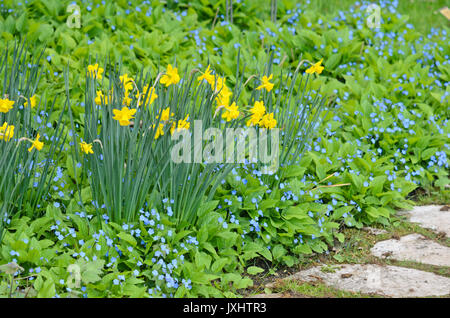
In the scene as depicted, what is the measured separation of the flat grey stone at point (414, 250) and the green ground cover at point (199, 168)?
20 cm

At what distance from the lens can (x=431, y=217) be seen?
3314 millimetres

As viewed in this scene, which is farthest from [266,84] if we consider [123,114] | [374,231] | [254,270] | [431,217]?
[431,217]

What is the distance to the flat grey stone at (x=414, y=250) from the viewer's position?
2.90m

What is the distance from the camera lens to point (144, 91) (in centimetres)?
Result: 260

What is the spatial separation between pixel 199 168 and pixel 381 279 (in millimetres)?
995

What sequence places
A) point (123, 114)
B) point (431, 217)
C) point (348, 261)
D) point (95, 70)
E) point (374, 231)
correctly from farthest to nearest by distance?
point (431, 217), point (374, 231), point (348, 261), point (95, 70), point (123, 114)

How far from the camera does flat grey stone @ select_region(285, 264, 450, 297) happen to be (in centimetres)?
262

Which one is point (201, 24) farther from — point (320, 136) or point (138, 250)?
point (138, 250)

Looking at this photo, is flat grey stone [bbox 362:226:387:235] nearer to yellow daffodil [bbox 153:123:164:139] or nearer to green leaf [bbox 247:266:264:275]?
green leaf [bbox 247:266:264:275]

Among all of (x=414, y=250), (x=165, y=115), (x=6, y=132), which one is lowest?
(x=414, y=250)

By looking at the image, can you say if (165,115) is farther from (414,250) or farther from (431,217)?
(431,217)

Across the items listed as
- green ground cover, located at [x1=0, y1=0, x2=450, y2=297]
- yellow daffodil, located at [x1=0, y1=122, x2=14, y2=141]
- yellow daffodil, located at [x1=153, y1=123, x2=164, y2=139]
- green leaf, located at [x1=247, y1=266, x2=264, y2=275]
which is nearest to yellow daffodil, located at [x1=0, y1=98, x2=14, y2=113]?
yellow daffodil, located at [x1=0, y1=122, x2=14, y2=141]

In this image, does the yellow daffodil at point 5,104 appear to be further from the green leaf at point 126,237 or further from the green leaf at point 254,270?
the green leaf at point 254,270

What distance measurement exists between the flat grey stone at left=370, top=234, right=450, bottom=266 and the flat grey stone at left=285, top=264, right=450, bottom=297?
0.40 feet
